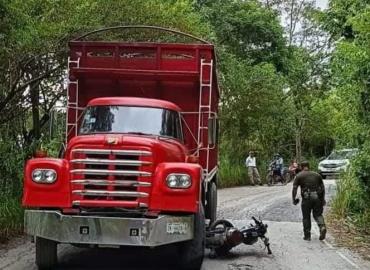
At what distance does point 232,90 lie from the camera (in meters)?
29.3

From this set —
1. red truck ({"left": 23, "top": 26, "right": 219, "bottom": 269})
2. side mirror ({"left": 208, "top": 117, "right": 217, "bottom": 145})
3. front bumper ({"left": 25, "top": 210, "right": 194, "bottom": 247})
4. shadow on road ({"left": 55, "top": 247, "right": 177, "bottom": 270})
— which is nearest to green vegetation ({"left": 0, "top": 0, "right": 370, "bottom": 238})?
shadow on road ({"left": 55, "top": 247, "right": 177, "bottom": 270})

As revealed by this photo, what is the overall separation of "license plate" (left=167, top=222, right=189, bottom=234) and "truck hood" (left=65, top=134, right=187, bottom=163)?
95cm

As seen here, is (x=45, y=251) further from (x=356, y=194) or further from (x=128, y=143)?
(x=356, y=194)

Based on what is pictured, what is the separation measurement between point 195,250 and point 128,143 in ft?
5.84

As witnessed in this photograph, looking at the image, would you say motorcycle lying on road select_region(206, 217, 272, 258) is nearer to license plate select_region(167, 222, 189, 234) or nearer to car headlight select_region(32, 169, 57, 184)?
license plate select_region(167, 222, 189, 234)

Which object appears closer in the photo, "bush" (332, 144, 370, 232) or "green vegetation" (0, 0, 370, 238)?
"green vegetation" (0, 0, 370, 238)

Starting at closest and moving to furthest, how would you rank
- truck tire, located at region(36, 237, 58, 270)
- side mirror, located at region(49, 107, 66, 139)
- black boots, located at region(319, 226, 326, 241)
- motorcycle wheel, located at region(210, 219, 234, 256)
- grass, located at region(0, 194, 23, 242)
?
truck tire, located at region(36, 237, 58, 270) < motorcycle wheel, located at region(210, 219, 234, 256) < side mirror, located at region(49, 107, 66, 139) < grass, located at region(0, 194, 23, 242) < black boots, located at region(319, 226, 326, 241)

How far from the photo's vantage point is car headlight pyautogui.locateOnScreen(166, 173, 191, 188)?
8.84m

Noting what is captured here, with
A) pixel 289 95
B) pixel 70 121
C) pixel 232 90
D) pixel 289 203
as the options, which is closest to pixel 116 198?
pixel 70 121

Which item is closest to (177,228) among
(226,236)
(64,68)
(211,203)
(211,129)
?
(226,236)

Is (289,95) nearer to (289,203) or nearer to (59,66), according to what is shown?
(289,203)

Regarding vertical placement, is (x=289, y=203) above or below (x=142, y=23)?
below

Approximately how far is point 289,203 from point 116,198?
12163mm

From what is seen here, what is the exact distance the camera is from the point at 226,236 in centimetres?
1059
